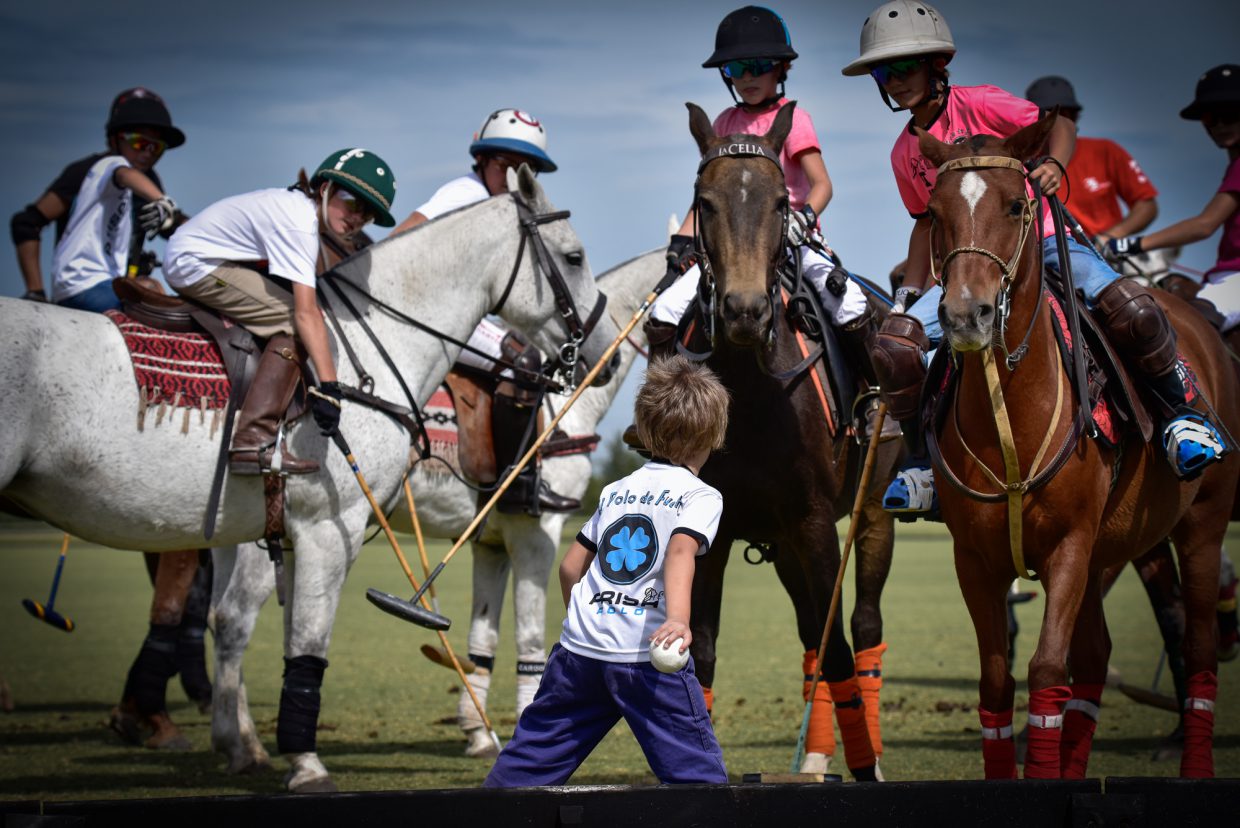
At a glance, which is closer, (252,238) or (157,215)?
(252,238)

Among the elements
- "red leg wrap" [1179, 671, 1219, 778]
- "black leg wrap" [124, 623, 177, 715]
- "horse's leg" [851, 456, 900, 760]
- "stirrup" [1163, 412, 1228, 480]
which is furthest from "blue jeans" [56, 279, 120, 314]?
"red leg wrap" [1179, 671, 1219, 778]

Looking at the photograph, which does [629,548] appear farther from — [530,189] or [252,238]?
[530,189]

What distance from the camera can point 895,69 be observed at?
6.23m

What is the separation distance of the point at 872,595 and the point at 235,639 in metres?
3.82

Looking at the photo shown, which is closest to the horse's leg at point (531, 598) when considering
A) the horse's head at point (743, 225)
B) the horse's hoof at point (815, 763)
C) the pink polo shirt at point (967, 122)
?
the horse's hoof at point (815, 763)

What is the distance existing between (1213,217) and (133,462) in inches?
247

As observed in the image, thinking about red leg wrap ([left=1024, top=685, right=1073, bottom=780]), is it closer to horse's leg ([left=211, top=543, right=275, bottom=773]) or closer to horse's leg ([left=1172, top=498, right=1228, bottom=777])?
horse's leg ([left=1172, top=498, right=1228, bottom=777])

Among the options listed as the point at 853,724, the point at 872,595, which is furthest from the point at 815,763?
the point at 872,595

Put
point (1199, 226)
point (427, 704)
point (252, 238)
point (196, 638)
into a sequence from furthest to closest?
→ point (427, 704) < point (196, 638) < point (1199, 226) < point (252, 238)

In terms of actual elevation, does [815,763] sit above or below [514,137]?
below

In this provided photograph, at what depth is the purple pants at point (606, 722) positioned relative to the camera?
4.16 meters

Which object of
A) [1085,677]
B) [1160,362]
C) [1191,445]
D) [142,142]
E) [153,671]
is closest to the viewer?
[1191,445]

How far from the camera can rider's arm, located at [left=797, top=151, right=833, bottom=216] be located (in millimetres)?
6992

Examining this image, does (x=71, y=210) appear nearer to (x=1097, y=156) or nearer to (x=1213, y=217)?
(x=1213, y=217)
